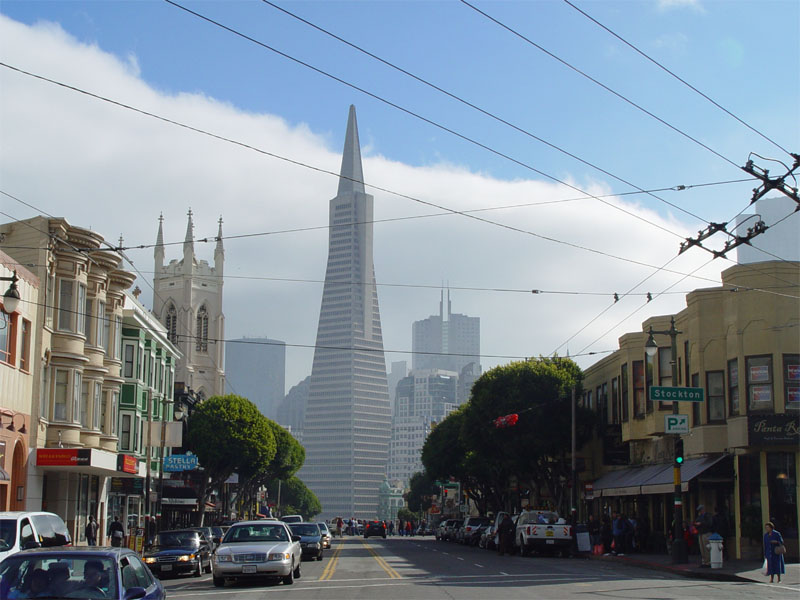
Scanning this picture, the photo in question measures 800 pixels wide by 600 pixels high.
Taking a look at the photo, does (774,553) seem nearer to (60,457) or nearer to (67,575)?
(67,575)

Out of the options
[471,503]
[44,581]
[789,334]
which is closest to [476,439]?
[789,334]

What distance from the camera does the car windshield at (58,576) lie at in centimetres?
1083

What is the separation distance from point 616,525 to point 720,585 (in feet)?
52.6

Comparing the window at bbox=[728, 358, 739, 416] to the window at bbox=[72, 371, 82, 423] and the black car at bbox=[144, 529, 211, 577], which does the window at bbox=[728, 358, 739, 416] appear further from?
the window at bbox=[72, 371, 82, 423]

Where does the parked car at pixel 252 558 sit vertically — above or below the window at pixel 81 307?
below

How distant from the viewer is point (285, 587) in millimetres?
22281

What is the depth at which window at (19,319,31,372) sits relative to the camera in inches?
1416

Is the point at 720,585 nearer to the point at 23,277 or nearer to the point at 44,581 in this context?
the point at 44,581

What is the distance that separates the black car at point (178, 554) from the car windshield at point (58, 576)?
55.5ft

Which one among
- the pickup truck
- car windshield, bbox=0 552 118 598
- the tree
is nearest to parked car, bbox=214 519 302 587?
car windshield, bbox=0 552 118 598

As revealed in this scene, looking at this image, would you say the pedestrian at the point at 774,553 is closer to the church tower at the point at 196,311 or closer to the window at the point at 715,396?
the window at the point at 715,396

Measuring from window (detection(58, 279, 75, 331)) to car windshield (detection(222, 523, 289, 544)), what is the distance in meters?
18.3

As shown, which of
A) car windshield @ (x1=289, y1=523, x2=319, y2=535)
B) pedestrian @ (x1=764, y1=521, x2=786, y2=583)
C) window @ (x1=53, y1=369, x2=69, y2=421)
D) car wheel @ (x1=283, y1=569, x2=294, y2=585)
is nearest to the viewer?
car wheel @ (x1=283, y1=569, x2=294, y2=585)

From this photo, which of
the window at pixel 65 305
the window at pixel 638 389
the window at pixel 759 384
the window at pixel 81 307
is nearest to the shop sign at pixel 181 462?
the window at pixel 81 307
